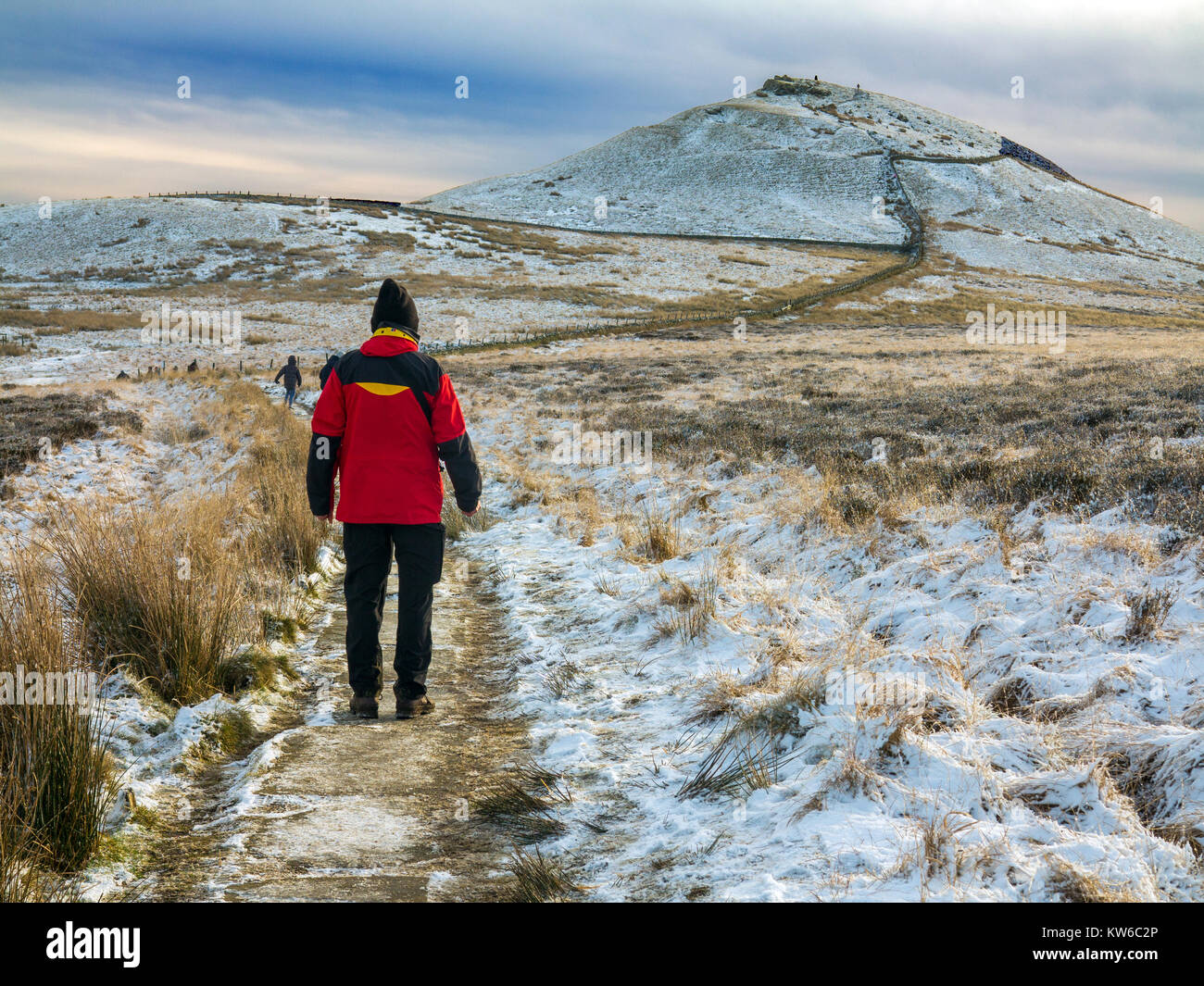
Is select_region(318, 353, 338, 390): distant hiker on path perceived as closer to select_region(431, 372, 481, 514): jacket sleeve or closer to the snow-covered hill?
select_region(431, 372, 481, 514): jacket sleeve

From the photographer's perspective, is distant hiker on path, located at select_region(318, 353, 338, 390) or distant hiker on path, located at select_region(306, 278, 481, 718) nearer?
distant hiker on path, located at select_region(306, 278, 481, 718)

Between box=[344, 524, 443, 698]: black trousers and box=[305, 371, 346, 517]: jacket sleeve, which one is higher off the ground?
box=[305, 371, 346, 517]: jacket sleeve

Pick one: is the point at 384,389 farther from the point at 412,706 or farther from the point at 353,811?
the point at 353,811

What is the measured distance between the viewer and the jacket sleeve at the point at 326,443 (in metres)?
4.98

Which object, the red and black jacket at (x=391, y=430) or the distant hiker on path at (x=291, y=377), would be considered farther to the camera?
the distant hiker on path at (x=291, y=377)

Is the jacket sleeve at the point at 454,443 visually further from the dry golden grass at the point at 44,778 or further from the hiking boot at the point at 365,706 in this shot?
the dry golden grass at the point at 44,778

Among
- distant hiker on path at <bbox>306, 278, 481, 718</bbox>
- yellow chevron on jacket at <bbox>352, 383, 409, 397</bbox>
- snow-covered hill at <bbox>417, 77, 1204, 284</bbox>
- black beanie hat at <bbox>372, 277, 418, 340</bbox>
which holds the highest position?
snow-covered hill at <bbox>417, 77, 1204, 284</bbox>

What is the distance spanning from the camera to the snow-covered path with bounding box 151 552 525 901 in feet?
10.8

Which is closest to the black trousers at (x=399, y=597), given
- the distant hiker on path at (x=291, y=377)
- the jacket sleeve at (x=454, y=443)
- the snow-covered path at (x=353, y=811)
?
the snow-covered path at (x=353, y=811)

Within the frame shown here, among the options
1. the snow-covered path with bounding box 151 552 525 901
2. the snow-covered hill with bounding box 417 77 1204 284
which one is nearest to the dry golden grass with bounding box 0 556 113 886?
the snow-covered path with bounding box 151 552 525 901

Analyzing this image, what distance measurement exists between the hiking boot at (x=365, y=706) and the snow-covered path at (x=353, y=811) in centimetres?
8

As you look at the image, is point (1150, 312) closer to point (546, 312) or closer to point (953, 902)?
point (546, 312)

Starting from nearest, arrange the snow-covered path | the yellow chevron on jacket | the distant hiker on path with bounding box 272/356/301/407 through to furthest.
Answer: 1. the snow-covered path
2. the yellow chevron on jacket
3. the distant hiker on path with bounding box 272/356/301/407
